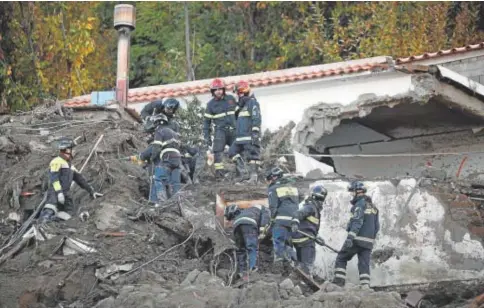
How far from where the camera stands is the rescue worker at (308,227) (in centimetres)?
1712

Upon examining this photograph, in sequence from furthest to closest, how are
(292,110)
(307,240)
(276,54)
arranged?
(276,54), (292,110), (307,240)

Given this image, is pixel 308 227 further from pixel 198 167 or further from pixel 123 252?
pixel 198 167

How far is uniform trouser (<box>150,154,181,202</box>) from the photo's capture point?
18391 mm

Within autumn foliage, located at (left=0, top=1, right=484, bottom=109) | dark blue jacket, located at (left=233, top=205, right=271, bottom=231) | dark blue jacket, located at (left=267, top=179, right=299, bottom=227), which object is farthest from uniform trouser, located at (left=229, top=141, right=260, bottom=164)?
autumn foliage, located at (left=0, top=1, right=484, bottom=109)

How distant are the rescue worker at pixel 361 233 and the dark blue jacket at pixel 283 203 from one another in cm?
100

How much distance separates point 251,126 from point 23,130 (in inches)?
211

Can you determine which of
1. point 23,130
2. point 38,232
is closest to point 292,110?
point 23,130

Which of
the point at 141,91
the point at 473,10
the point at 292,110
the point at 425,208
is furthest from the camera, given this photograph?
the point at 473,10

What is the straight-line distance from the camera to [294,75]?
24.0 m

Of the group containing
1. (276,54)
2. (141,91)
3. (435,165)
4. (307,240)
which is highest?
(276,54)

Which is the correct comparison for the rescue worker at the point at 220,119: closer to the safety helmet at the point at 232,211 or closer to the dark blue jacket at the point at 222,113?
the dark blue jacket at the point at 222,113

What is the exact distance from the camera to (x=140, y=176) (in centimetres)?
1962

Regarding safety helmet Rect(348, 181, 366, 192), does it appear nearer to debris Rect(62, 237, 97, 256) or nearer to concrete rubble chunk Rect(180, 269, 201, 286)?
concrete rubble chunk Rect(180, 269, 201, 286)

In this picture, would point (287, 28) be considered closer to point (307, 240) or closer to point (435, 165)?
point (435, 165)
